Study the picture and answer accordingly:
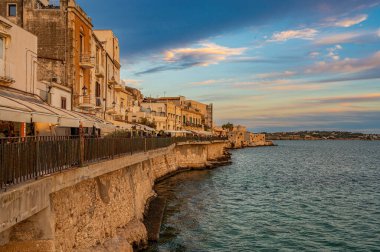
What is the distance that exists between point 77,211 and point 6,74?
28.6 feet

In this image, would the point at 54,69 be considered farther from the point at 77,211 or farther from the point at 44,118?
the point at 77,211

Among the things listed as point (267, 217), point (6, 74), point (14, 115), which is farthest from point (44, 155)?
point (267, 217)

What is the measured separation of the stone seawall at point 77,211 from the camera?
8.02m

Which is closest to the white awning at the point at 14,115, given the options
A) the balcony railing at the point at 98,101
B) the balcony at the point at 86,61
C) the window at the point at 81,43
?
the balcony at the point at 86,61

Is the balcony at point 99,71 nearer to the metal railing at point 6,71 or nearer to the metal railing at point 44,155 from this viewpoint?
the metal railing at point 6,71

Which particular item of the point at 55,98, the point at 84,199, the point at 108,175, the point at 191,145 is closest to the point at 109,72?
the point at 55,98

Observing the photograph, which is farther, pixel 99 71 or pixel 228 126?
pixel 228 126

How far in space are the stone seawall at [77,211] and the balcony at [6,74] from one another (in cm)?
610

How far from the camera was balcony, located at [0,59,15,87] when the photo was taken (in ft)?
53.9

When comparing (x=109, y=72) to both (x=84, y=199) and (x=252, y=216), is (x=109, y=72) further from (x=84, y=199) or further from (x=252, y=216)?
(x=84, y=199)

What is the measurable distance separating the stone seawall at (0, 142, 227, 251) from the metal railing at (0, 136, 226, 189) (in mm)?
322

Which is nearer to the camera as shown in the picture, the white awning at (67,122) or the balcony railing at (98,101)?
the white awning at (67,122)

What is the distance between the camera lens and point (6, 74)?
16766 millimetres

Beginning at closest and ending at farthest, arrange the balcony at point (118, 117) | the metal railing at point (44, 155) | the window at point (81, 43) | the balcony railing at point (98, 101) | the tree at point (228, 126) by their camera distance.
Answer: the metal railing at point (44, 155)
the window at point (81, 43)
the balcony railing at point (98, 101)
the balcony at point (118, 117)
the tree at point (228, 126)
